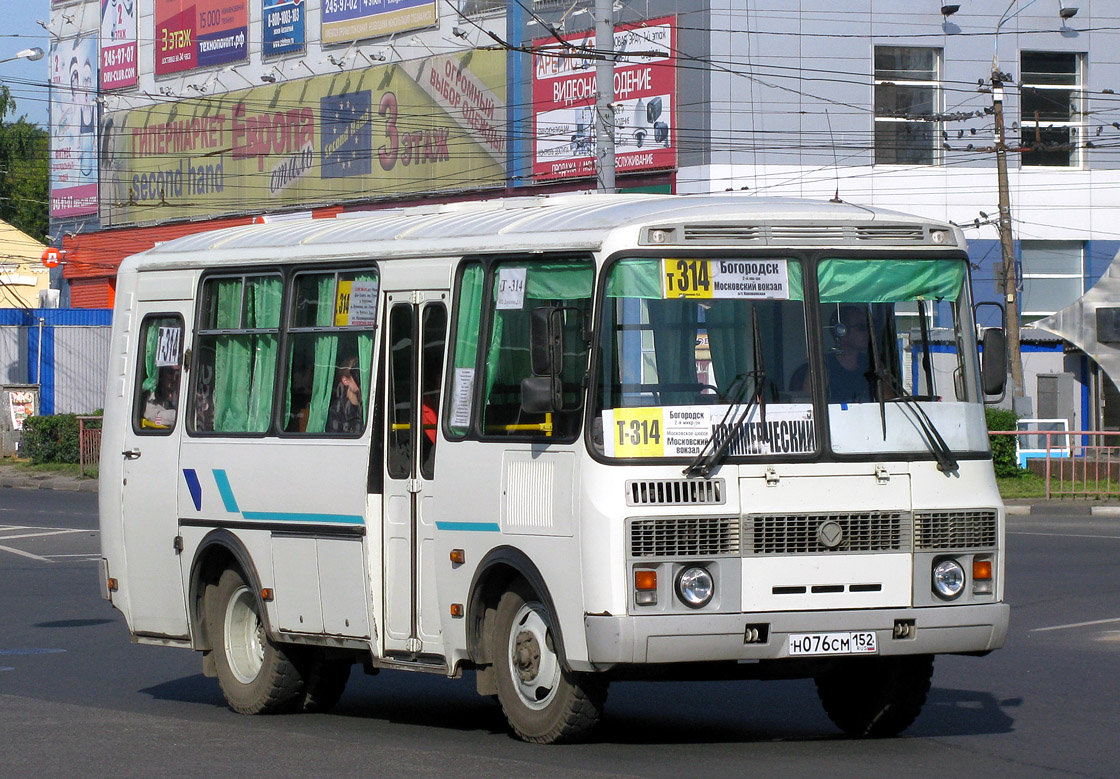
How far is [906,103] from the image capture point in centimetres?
4228

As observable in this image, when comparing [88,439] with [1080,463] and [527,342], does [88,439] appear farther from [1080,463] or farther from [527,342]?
[527,342]

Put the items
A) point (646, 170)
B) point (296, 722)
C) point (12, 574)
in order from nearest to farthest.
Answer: point (296, 722) < point (12, 574) < point (646, 170)

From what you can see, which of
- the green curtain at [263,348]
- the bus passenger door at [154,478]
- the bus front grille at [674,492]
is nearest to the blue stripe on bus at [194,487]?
the bus passenger door at [154,478]

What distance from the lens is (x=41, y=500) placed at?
33.6 m

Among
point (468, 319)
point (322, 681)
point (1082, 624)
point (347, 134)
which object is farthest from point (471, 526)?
point (347, 134)

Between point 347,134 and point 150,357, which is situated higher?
point 347,134

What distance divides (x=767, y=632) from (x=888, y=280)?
6.19 feet

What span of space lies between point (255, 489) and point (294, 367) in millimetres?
751

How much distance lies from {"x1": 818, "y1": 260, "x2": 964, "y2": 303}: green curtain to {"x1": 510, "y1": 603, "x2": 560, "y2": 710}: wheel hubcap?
82.2 inches

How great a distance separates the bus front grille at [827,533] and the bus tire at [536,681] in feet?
3.48

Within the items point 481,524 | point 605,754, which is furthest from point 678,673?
point 481,524

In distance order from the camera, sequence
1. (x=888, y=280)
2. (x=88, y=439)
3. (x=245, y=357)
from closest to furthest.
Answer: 1. (x=888, y=280)
2. (x=245, y=357)
3. (x=88, y=439)

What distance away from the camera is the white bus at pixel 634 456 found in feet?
27.1

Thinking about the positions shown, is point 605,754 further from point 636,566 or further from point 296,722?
point 296,722
